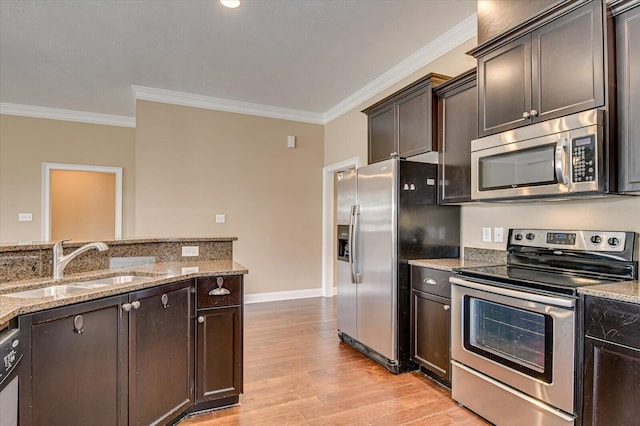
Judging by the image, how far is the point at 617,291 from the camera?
1625 mm

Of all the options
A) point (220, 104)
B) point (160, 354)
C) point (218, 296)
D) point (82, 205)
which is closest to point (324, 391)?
point (218, 296)

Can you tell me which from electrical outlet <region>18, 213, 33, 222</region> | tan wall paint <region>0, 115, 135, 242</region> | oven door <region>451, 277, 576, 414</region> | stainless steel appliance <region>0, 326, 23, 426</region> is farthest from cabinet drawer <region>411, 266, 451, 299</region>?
electrical outlet <region>18, 213, 33, 222</region>

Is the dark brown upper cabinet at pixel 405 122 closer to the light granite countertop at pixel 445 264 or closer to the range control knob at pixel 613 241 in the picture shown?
the light granite countertop at pixel 445 264

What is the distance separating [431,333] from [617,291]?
1.30m

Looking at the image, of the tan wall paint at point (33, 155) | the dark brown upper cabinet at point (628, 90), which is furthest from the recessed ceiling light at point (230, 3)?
the tan wall paint at point (33, 155)

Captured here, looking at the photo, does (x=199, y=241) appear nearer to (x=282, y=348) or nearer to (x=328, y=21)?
(x=282, y=348)

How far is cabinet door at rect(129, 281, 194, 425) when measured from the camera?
6.06 feet

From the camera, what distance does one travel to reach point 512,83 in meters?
2.29

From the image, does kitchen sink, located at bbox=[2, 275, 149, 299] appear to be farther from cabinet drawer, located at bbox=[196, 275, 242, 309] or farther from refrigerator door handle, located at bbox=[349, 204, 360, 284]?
refrigerator door handle, located at bbox=[349, 204, 360, 284]

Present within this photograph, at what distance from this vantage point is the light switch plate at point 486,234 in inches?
113

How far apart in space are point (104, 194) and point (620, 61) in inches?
292

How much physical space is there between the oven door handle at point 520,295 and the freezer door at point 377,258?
65cm

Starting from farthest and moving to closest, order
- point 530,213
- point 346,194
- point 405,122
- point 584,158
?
point 346,194 → point 405,122 → point 530,213 → point 584,158

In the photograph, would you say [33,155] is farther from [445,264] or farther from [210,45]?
[445,264]
